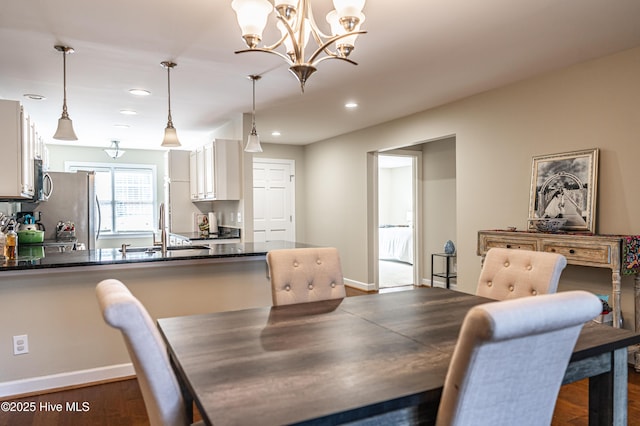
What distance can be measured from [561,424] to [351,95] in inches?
125

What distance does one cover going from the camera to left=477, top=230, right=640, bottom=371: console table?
275 cm

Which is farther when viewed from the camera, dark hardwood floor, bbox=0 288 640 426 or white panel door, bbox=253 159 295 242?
white panel door, bbox=253 159 295 242

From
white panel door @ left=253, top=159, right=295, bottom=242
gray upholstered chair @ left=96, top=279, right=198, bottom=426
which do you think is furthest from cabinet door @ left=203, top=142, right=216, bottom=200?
gray upholstered chair @ left=96, top=279, right=198, bottom=426

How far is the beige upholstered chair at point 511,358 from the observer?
2.85 feet

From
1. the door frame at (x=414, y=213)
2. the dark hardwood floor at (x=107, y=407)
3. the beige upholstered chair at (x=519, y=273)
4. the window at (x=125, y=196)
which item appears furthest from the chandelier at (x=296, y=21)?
the window at (x=125, y=196)

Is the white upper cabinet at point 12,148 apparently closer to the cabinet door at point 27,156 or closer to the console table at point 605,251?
the cabinet door at point 27,156

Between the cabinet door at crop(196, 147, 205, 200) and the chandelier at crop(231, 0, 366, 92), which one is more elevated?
the chandelier at crop(231, 0, 366, 92)

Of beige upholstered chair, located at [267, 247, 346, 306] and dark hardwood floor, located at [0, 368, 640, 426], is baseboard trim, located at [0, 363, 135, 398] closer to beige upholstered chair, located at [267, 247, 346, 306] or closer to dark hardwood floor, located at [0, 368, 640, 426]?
dark hardwood floor, located at [0, 368, 640, 426]

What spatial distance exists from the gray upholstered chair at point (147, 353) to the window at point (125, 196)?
302 inches

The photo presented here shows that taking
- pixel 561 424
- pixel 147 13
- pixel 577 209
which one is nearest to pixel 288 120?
pixel 147 13

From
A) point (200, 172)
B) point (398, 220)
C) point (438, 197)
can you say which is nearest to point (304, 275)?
point (200, 172)

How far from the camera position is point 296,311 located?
188 cm

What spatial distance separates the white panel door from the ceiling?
2.16 m

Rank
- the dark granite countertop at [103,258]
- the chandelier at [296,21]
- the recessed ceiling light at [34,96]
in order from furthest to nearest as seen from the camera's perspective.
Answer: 1. the recessed ceiling light at [34,96]
2. the dark granite countertop at [103,258]
3. the chandelier at [296,21]
